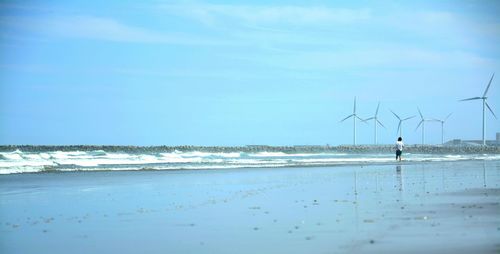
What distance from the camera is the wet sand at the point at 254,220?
10289 mm

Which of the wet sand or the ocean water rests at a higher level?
the ocean water

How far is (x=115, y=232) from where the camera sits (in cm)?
1185

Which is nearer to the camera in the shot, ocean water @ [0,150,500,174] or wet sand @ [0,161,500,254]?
wet sand @ [0,161,500,254]

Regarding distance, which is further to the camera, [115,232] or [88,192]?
[88,192]

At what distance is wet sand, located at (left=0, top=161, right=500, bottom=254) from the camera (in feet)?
33.8

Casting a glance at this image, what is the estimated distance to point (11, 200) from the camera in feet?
59.3

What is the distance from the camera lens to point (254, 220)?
13.4m

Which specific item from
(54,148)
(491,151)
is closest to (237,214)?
(54,148)

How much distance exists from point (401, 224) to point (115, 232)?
5384 mm

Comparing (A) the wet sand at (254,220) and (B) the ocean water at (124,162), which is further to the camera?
(B) the ocean water at (124,162)

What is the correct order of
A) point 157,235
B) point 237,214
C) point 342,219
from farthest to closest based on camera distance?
point 237,214 → point 342,219 → point 157,235

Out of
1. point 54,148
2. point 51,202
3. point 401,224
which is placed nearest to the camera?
point 401,224

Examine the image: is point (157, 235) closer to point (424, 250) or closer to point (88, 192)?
point (424, 250)

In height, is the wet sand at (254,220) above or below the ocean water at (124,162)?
below
